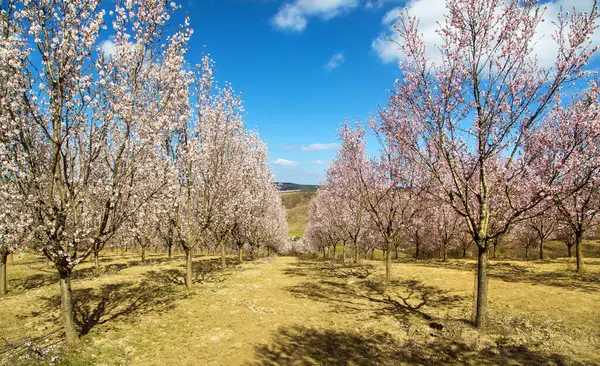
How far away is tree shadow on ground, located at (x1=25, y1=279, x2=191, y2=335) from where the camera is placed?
559 inches

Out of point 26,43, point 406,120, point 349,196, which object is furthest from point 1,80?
point 349,196

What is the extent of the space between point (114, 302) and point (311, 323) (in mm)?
10996

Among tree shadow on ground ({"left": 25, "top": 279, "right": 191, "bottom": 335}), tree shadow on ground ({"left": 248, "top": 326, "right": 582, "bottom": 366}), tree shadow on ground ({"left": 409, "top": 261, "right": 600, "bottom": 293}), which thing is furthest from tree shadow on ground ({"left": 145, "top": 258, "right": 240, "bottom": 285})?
tree shadow on ground ({"left": 409, "top": 261, "right": 600, "bottom": 293})

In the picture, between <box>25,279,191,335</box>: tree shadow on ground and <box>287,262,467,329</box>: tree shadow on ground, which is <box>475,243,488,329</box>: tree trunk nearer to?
<box>287,262,467,329</box>: tree shadow on ground

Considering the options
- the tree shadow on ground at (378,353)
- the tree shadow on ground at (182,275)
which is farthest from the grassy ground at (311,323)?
the tree shadow on ground at (182,275)

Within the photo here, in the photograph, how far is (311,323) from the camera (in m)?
13.7

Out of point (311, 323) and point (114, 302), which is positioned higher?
point (311, 323)

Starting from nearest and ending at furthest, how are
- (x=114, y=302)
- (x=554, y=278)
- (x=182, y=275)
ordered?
(x=114, y=302), (x=554, y=278), (x=182, y=275)

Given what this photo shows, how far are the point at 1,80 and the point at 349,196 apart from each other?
69.5 feet

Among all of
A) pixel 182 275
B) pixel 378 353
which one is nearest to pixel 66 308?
pixel 378 353

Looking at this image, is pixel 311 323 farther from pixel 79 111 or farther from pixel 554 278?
pixel 554 278

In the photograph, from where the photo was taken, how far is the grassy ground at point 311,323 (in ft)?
33.8

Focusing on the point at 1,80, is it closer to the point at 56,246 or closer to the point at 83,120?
the point at 83,120

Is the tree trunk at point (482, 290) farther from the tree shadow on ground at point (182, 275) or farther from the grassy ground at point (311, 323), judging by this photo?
the tree shadow on ground at point (182, 275)
